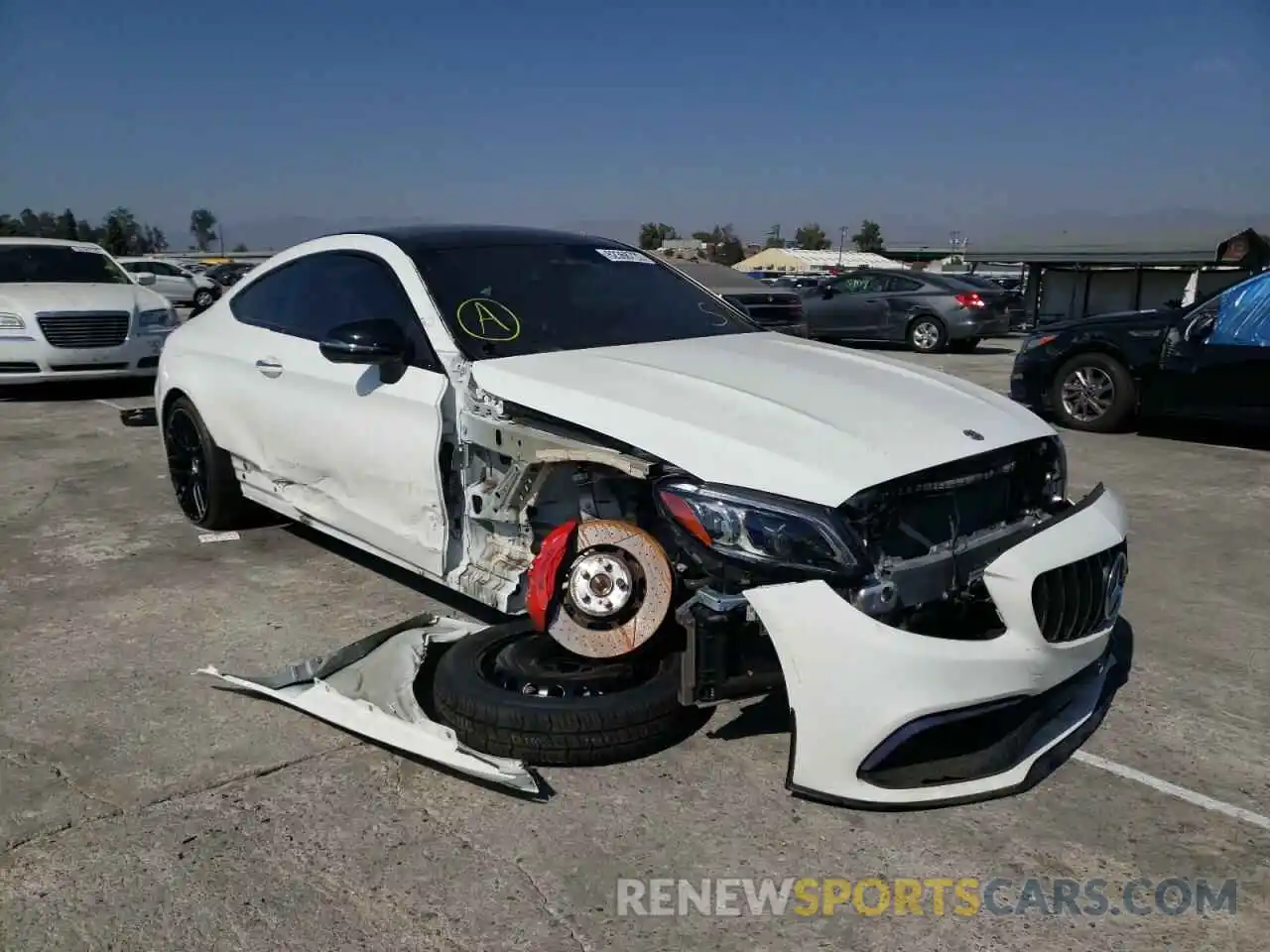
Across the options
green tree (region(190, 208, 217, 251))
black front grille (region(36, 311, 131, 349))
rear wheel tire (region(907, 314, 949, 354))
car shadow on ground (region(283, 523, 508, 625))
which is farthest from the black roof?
green tree (region(190, 208, 217, 251))

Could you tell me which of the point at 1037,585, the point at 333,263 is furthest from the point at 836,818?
the point at 333,263

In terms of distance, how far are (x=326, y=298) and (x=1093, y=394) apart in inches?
273

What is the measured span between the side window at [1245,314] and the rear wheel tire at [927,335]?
905 centimetres

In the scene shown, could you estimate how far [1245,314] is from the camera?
7.88 m

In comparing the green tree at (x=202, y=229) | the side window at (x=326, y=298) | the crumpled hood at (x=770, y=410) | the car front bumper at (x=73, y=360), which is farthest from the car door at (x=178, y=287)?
the green tree at (x=202, y=229)

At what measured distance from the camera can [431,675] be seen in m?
3.61

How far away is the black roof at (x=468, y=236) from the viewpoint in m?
4.29

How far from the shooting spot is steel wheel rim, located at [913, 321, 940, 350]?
17203mm

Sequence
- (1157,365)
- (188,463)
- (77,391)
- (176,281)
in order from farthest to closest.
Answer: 1. (176,281)
2. (77,391)
3. (1157,365)
4. (188,463)

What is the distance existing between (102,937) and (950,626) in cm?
222

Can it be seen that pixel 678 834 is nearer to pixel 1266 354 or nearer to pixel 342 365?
pixel 342 365

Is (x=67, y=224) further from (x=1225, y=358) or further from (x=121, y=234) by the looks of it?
(x=1225, y=358)

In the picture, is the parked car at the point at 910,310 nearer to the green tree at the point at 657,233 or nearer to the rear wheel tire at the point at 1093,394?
the rear wheel tire at the point at 1093,394

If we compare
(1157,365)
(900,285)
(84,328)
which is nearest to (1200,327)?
(1157,365)
